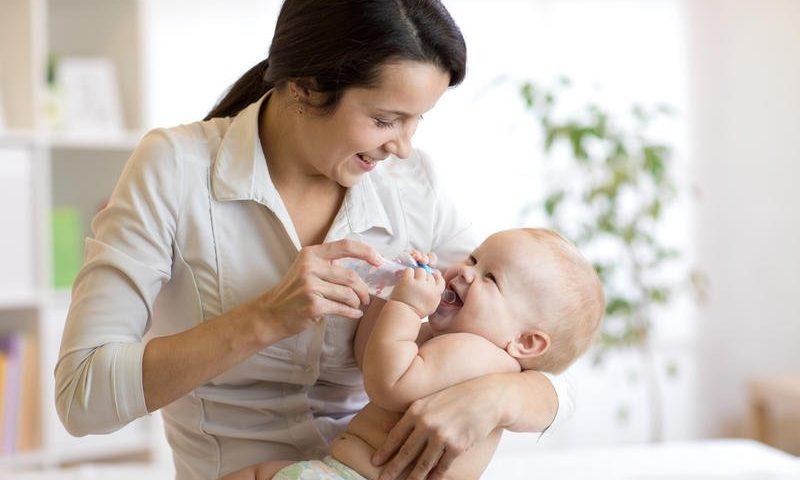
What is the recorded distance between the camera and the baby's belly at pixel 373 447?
5.36 ft

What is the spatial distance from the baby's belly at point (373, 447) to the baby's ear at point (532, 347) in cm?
15

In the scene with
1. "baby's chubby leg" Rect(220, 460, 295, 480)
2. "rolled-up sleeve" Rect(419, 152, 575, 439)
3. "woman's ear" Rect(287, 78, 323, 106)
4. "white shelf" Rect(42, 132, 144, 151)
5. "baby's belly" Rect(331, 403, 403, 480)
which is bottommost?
"white shelf" Rect(42, 132, 144, 151)

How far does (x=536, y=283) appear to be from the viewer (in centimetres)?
176

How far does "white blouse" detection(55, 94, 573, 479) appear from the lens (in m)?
1.58

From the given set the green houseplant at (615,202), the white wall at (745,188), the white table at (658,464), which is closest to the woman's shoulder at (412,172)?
the white table at (658,464)

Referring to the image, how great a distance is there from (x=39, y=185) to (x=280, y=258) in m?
1.86

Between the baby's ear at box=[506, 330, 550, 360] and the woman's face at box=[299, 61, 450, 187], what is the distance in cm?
38

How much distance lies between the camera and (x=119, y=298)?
62.5 inches

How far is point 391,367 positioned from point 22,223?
214cm

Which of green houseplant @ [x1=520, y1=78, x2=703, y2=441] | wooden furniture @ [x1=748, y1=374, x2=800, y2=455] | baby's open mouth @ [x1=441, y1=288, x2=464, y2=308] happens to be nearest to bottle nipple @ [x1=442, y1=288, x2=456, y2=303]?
baby's open mouth @ [x1=441, y1=288, x2=464, y2=308]

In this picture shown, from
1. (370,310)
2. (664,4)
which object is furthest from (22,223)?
(664,4)

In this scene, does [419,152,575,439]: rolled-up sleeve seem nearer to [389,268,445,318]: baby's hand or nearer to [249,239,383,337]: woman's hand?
[389,268,445,318]: baby's hand

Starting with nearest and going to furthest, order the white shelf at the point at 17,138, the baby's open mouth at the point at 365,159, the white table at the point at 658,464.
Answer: the baby's open mouth at the point at 365,159, the white table at the point at 658,464, the white shelf at the point at 17,138

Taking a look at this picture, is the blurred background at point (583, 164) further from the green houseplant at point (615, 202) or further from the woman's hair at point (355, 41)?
the woman's hair at point (355, 41)
